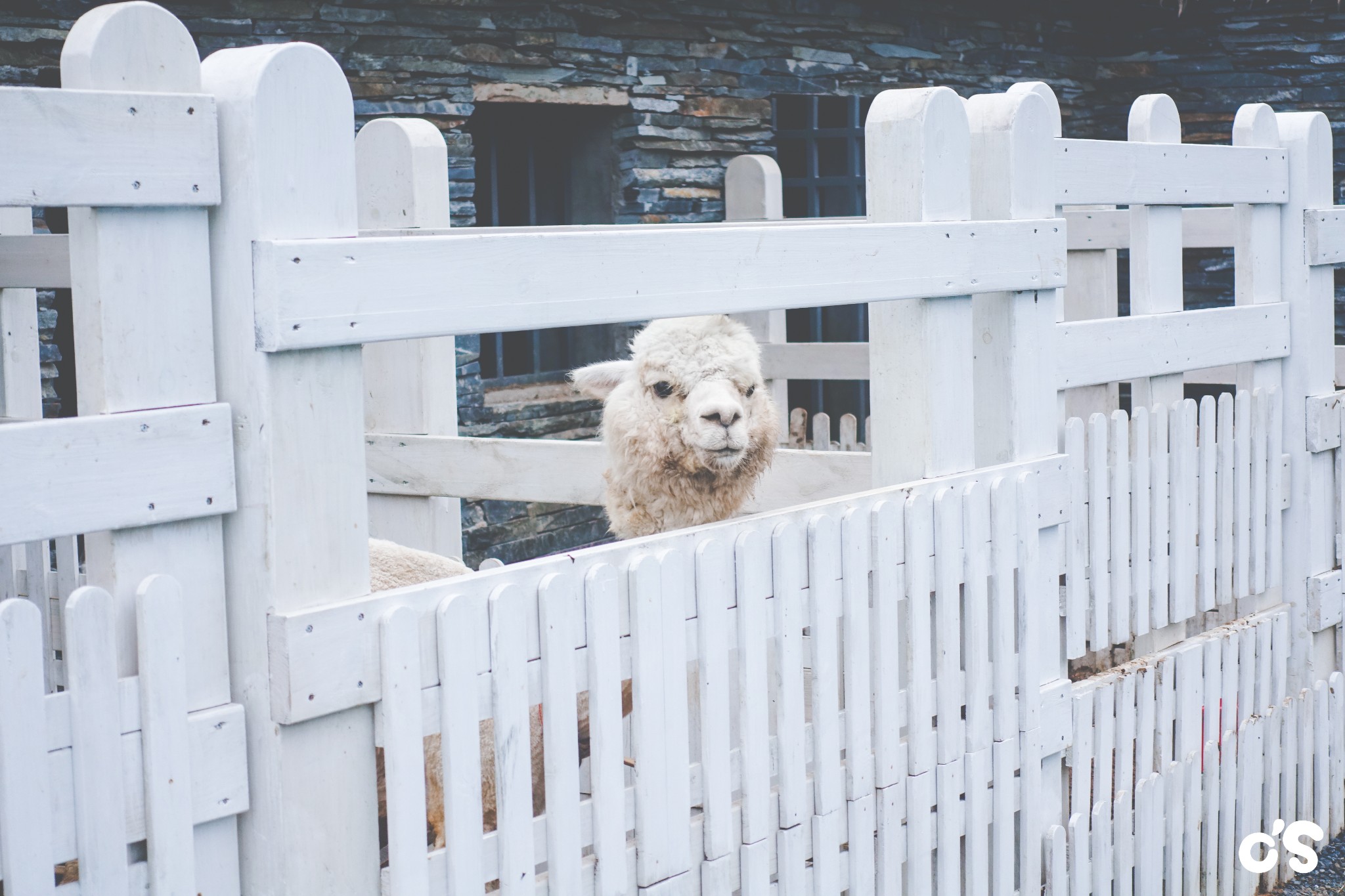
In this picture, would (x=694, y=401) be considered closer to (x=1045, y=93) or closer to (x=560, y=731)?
(x=1045, y=93)

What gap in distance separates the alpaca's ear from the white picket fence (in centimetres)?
22

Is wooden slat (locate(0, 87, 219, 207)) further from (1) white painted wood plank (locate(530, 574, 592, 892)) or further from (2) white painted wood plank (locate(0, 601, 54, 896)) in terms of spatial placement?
(1) white painted wood plank (locate(530, 574, 592, 892))

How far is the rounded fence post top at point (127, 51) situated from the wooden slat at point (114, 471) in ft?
1.41

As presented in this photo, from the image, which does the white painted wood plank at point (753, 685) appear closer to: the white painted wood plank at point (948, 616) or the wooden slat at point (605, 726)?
the wooden slat at point (605, 726)

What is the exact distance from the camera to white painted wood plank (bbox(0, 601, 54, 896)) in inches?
67.7

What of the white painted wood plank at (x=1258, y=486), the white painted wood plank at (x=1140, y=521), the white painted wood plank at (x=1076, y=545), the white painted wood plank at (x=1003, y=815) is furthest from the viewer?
the white painted wood plank at (x=1258, y=486)

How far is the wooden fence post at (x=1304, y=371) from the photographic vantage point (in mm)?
4418

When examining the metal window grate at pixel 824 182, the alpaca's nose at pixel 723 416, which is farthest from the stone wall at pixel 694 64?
the alpaca's nose at pixel 723 416

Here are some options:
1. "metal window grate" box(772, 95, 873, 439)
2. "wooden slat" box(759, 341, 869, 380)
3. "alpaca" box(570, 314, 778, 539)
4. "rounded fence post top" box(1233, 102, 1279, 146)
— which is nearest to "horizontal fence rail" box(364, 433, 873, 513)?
"alpaca" box(570, 314, 778, 539)

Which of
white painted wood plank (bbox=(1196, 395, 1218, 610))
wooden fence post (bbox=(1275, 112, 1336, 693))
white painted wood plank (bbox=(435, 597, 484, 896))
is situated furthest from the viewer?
wooden fence post (bbox=(1275, 112, 1336, 693))

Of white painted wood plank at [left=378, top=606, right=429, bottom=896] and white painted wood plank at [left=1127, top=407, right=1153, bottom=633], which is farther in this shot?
white painted wood plank at [left=1127, top=407, right=1153, bottom=633]

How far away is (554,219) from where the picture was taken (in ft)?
27.0

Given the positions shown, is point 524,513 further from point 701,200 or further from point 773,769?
point 773,769

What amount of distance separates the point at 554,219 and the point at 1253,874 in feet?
17.2
